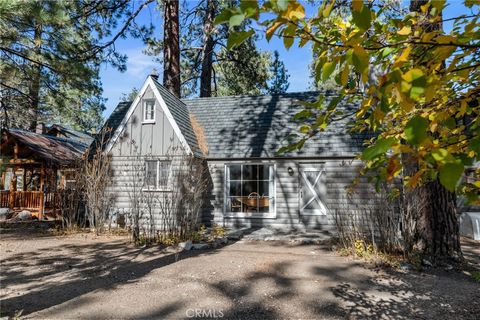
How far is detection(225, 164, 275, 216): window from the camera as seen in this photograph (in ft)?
41.6

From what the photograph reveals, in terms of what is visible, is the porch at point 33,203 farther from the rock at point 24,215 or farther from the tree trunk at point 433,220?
the tree trunk at point 433,220

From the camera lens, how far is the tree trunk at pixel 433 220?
7.02 m

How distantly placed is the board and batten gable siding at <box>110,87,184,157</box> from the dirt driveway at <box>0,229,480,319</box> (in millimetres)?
5343

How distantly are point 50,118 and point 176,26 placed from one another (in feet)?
67.7

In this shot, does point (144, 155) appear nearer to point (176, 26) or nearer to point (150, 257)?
point (150, 257)

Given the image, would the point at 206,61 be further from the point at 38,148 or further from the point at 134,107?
the point at 38,148

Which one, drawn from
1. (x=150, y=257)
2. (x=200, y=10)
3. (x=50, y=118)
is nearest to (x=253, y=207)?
(x=150, y=257)

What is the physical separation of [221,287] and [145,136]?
8.71 meters

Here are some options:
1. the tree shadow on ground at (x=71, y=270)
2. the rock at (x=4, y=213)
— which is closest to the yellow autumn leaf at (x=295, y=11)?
the tree shadow on ground at (x=71, y=270)

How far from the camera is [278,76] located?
93.0 ft

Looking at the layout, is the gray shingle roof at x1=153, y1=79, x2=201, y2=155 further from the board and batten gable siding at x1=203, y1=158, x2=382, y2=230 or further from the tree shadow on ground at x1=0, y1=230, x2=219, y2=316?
the tree shadow on ground at x1=0, y1=230, x2=219, y2=316

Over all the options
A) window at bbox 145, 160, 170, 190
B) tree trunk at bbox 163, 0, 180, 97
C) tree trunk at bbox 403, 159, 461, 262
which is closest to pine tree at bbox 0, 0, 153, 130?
tree trunk at bbox 163, 0, 180, 97

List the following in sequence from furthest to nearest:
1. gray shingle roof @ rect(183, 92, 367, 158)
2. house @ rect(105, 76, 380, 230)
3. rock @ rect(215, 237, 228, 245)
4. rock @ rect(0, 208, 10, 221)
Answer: rock @ rect(0, 208, 10, 221), gray shingle roof @ rect(183, 92, 367, 158), house @ rect(105, 76, 380, 230), rock @ rect(215, 237, 228, 245)

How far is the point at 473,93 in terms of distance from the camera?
5.57ft
